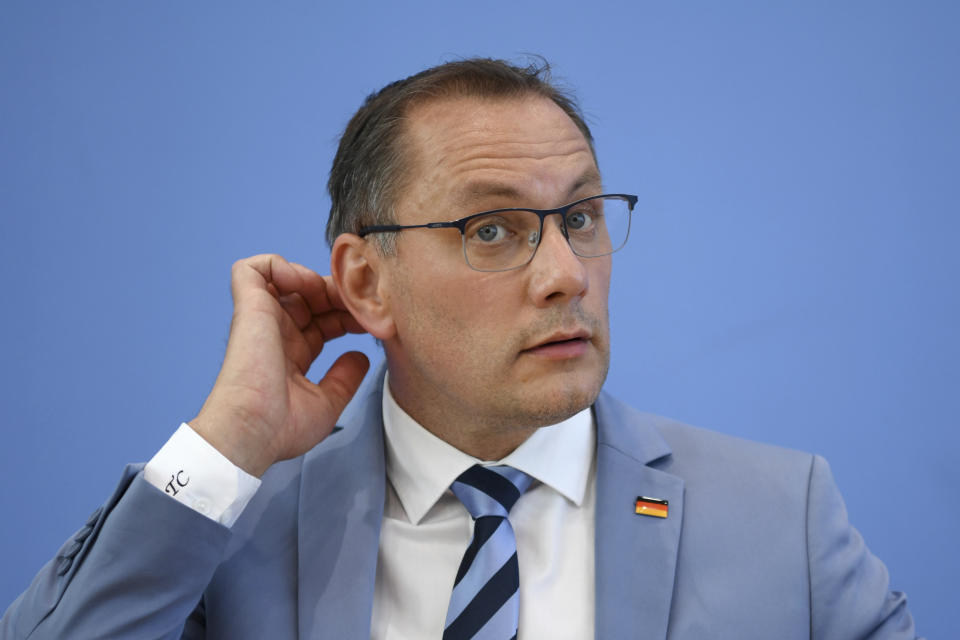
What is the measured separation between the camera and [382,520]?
207cm

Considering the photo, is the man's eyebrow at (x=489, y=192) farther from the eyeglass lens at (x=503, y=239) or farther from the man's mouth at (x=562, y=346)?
the man's mouth at (x=562, y=346)

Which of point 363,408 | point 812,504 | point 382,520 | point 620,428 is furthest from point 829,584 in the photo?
point 363,408

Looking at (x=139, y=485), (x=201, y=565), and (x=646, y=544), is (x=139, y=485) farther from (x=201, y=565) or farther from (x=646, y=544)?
(x=646, y=544)

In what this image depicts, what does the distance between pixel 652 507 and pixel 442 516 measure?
0.43m

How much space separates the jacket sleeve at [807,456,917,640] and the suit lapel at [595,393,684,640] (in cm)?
27

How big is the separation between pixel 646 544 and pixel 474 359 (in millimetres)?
499

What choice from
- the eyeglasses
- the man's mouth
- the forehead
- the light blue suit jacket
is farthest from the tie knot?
the forehead

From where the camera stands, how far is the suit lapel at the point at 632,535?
187 centimetres

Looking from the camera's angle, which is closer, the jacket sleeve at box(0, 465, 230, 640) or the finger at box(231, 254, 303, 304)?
the jacket sleeve at box(0, 465, 230, 640)

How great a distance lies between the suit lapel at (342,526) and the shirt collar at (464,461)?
6 cm

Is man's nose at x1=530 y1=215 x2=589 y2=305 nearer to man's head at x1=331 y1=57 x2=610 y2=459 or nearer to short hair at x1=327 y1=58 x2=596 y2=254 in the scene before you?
man's head at x1=331 y1=57 x2=610 y2=459

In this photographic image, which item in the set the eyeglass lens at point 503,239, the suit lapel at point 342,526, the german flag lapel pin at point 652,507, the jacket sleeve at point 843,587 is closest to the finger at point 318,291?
the suit lapel at point 342,526

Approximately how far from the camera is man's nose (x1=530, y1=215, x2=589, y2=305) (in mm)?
1863

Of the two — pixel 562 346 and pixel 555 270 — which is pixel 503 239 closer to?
pixel 555 270
